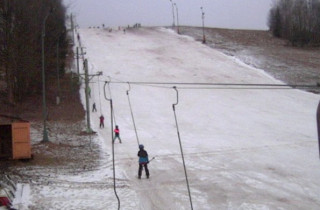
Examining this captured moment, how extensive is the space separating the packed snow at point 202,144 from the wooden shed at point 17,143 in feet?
11.4

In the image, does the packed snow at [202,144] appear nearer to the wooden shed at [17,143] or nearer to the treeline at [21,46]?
the wooden shed at [17,143]

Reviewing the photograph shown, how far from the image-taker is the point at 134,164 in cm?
2006

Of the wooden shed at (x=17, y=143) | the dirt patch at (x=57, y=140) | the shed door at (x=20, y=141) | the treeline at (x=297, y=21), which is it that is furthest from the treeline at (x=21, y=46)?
the treeline at (x=297, y=21)

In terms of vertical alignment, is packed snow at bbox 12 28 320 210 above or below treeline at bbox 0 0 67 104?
below

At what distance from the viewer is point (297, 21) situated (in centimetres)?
9362

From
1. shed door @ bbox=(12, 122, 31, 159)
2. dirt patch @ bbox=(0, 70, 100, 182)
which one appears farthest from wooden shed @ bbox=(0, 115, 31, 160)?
dirt patch @ bbox=(0, 70, 100, 182)

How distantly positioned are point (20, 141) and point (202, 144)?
34.3 ft

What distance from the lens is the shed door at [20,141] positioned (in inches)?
793

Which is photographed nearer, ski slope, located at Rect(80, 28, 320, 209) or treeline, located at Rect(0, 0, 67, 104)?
ski slope, located at Rect(80, 28, 320, 209)

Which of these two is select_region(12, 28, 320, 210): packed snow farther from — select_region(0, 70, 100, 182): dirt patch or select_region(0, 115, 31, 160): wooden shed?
select_region(0, 115, 31, 160): wooden shed

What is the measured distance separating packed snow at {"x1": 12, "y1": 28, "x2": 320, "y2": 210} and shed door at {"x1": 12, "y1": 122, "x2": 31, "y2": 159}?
3.45m

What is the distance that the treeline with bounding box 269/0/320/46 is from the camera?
8550cm

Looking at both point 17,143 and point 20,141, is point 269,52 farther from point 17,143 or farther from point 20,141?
point 17,143

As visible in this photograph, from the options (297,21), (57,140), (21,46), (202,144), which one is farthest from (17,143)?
(297,21)
